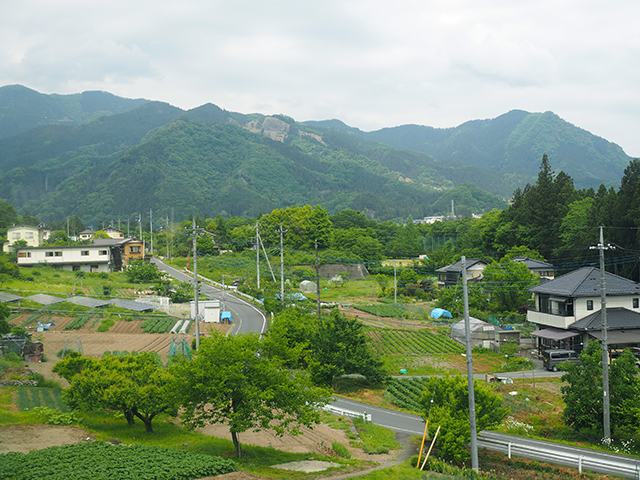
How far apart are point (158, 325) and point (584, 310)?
31606 mm

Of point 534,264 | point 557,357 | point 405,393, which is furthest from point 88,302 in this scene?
point 534,264

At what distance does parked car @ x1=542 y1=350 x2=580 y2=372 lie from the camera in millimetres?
29766

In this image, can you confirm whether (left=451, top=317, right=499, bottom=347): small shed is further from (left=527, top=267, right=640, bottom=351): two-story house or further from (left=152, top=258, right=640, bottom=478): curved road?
(left=152, top=258, right=640, bottom=478): curved road

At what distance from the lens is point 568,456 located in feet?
49.7

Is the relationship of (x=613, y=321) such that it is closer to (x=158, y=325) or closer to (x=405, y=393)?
(x=405, y=393)

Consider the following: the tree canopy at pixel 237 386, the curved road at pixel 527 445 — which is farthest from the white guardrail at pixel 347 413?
the tree canopy at pixel 237 386

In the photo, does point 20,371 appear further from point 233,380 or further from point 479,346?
point 479,346

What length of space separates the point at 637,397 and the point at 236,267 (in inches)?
2121

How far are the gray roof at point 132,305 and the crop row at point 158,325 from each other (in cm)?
262

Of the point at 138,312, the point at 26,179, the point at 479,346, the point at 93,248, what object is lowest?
the point at 479,346

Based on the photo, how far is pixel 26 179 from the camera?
19700 cm

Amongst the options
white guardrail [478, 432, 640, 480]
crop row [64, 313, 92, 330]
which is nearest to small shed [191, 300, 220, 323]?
crop row [64, 313, 92, 330]

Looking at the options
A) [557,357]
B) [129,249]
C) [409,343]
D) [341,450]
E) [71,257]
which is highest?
[129,249]

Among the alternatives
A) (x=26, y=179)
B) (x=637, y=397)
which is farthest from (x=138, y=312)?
(x=26, y=179)
